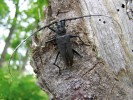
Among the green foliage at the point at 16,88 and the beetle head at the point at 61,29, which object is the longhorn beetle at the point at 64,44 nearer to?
the beetle head at the point at 61,29

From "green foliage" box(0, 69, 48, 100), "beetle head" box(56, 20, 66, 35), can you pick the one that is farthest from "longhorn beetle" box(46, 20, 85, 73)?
"green foliage" box(0, 69, 48, 100)

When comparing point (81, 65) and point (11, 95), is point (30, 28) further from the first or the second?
point (81, 65)

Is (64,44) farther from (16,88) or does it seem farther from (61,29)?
(16,88)

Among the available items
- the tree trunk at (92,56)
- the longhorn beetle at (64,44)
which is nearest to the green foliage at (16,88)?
the tree trunk at (92,56)

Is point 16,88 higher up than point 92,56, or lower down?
lower down

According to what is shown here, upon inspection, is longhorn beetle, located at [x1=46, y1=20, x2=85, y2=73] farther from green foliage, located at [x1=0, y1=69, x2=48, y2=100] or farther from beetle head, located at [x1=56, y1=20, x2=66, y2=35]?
green foliage, located at [x1=0, y1=69, x2=48, y2=100]

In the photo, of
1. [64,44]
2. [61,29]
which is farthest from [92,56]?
[61,29]
